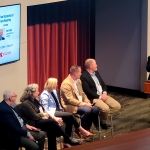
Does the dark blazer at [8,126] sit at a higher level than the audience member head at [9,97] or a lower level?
lower

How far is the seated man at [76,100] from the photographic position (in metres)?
7.23

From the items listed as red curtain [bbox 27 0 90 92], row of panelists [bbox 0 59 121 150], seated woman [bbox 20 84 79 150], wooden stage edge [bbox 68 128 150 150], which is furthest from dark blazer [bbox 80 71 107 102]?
wooden stage edge [bbox 68 128 150 150]

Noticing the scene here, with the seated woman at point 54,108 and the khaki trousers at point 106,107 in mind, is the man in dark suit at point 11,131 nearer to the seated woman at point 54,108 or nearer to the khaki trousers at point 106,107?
the seated woman at point 54,108

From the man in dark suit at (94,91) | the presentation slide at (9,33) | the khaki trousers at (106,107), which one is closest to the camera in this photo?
the presentation slide at (9,33)

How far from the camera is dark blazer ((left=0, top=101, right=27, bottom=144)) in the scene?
6031 millimetres

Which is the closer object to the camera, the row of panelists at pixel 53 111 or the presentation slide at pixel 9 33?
the row of panelists at pixel 53 111

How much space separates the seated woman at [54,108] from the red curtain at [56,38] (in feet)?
6.56

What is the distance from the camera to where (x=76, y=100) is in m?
7.28

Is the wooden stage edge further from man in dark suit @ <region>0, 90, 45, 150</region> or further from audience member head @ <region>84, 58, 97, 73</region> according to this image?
audience member head @ <region>84, 58, 97, 73</region>

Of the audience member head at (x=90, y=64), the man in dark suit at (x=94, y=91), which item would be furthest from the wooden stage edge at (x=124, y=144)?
the audience member head at (x=90, y=64)

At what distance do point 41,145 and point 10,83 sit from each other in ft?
4.06

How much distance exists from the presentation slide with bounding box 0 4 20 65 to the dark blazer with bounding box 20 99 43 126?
81 centimetres

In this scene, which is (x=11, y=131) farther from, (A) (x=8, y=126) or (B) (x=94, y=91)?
(B) (x=94, y=91)

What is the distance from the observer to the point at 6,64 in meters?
7.09
